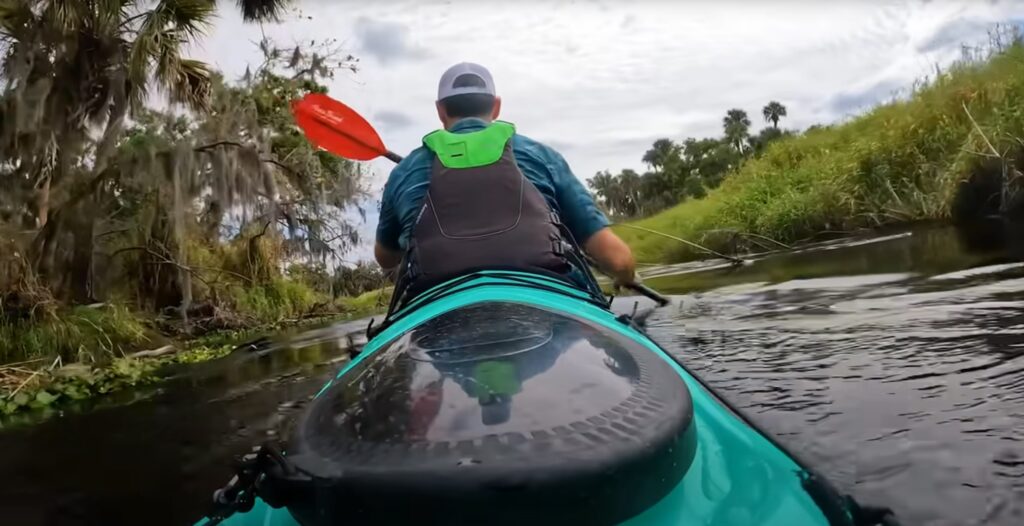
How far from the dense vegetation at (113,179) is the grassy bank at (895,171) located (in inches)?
371

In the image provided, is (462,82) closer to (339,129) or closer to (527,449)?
(339,129)

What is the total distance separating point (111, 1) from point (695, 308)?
7.50 meters

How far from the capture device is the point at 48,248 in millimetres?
7672

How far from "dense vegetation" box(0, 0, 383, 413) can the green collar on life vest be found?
5.43 m

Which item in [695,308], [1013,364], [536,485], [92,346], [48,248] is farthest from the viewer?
[48,248]

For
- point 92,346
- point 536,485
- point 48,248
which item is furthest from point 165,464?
point 48,248

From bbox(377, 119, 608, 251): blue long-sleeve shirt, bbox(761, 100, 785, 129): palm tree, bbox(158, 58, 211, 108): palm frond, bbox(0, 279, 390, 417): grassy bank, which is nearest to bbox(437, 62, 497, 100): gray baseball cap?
bbox(377, 119, 608, 251): blue long-sleeve shirt

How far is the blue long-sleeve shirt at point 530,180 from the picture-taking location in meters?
2.37

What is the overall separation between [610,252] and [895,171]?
1092 cm

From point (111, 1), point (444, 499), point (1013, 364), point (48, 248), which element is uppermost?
point (111, 1)

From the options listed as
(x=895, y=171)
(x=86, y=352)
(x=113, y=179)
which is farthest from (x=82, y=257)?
(x=895, y=171)

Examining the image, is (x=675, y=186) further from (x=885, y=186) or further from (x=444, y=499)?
(x=444, y=499)

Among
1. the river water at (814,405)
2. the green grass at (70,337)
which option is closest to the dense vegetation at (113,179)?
the green grass at (70,337)

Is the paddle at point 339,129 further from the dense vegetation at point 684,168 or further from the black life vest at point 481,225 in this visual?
the dense vegetation at point 684,168
